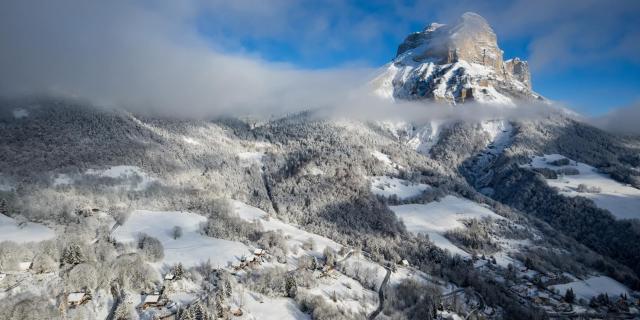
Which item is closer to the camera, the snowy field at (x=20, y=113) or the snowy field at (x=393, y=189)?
the snowy field at (x=20, y=113)

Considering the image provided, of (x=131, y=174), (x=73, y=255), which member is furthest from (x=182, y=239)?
(x=131, y=174)

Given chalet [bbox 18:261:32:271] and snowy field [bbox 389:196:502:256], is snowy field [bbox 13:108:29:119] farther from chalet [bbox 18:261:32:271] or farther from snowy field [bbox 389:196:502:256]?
snowy field [bbox 389:196:502:256]

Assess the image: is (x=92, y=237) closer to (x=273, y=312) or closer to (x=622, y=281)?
(x=273, y=312)

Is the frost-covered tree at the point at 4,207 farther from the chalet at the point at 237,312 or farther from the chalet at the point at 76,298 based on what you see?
the chalet at the point at 237,312

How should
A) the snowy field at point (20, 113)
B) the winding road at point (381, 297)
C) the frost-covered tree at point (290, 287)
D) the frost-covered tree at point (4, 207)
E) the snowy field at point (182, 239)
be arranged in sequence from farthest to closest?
the snowy field at point (20, 113) < the frost-covered tree at point (4, 207) < the snowy field at point (182, 239) < the winding road at point (381, 297) < the frost-covered tree at point (290, 287)

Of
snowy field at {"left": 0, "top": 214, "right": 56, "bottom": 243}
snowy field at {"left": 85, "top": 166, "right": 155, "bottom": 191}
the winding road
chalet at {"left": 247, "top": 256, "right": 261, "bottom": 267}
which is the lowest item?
the winding road

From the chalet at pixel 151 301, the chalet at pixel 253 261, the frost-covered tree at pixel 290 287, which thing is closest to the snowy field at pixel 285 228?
the chalet at pixel 253 261

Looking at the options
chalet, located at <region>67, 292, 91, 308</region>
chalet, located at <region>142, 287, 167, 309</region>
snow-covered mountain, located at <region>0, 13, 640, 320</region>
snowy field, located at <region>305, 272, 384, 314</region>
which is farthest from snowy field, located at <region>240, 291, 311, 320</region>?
chalet, located at <region>67, 292, 91, 308</region>
